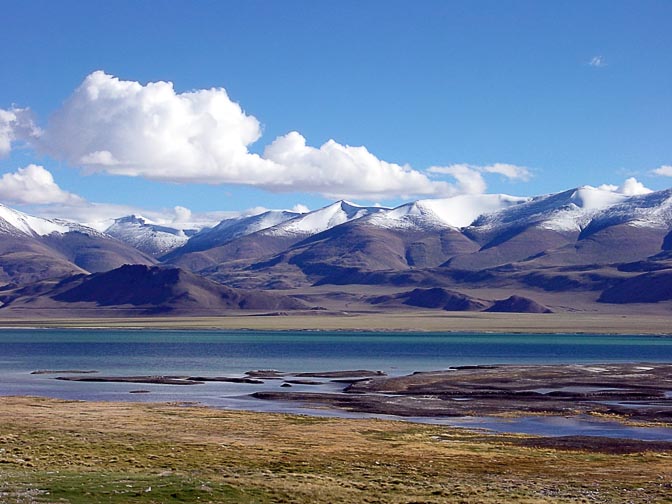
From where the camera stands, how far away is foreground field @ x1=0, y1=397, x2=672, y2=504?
3703 cm

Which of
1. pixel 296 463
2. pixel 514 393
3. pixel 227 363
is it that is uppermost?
pixel 296 463

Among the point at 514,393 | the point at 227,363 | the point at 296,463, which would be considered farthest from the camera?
the point at 227,363

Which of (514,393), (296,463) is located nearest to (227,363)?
(514,393)

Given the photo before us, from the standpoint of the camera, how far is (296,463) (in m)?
46.0

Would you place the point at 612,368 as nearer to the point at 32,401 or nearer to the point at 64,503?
the point at 32,401

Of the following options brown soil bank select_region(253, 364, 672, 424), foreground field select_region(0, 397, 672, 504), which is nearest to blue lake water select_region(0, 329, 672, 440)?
brown soil bank select_region(253, 364, 672, 424)

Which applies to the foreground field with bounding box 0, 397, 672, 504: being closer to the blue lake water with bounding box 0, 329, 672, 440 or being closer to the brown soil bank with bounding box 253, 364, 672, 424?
the blue lake water with bounding box 0, 329, 672, 440

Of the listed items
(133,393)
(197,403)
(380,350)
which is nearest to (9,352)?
(380,350)

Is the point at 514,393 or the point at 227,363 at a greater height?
the point at 514,393

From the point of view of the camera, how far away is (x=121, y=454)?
46906mm

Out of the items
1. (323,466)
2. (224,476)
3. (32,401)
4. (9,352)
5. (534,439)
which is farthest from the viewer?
(9,352)

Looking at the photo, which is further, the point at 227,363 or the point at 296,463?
the point at 227,363

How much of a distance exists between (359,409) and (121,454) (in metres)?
36.1

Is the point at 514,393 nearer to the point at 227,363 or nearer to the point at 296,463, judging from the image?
the point at 296,463
